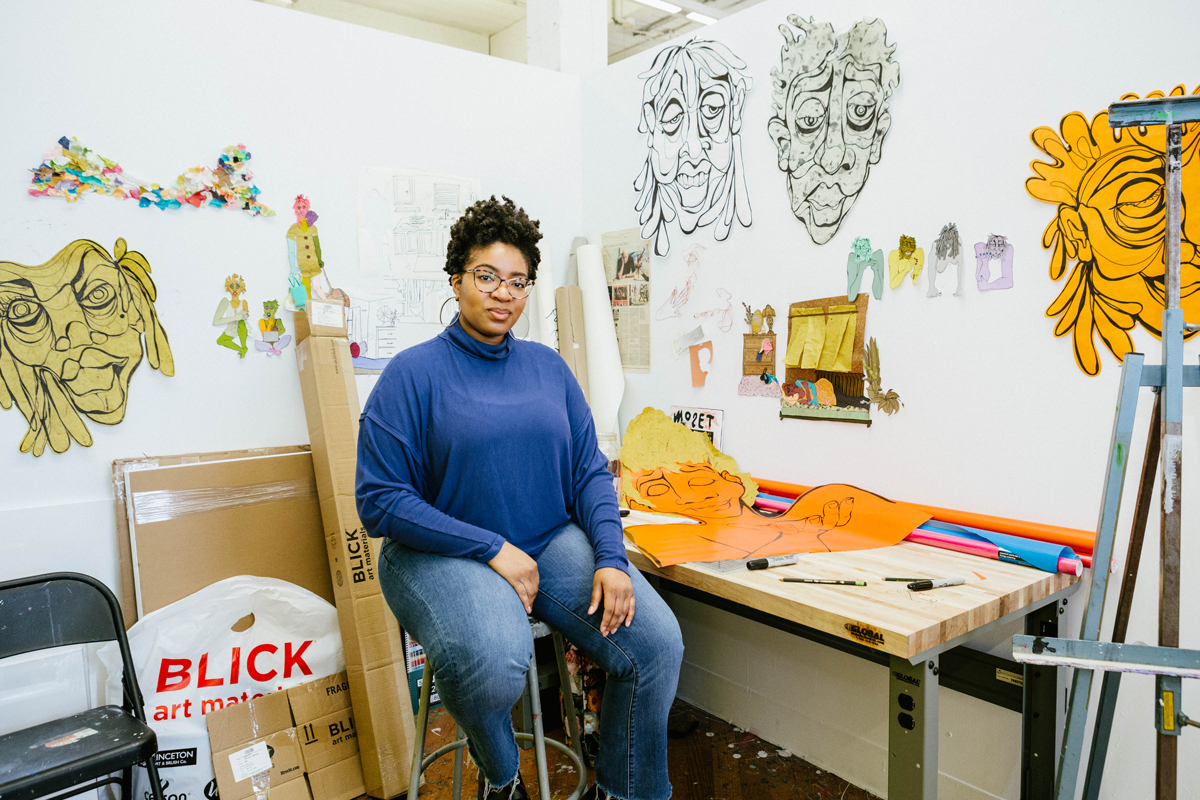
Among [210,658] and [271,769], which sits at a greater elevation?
[210,658]

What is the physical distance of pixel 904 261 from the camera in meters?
1.94

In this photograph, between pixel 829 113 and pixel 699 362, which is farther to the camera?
pixel 699 362

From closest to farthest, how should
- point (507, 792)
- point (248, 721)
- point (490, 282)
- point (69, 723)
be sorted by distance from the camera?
point (507, 792) < point (490, 282) < point (69, 723) < point (248, 721)

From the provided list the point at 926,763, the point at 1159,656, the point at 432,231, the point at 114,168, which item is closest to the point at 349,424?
the point at 432,231

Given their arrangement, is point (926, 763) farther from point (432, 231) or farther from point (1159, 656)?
point (432, 231)

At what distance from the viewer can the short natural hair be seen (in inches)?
62.7

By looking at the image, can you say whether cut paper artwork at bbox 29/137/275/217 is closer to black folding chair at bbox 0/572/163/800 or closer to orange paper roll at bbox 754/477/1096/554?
black folding chair at bbox 0/572/163/800

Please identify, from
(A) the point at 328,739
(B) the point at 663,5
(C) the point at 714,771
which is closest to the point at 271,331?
(A) the point at 328,739

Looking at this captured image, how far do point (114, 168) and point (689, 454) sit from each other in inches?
74.7

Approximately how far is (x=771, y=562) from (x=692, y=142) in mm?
1534

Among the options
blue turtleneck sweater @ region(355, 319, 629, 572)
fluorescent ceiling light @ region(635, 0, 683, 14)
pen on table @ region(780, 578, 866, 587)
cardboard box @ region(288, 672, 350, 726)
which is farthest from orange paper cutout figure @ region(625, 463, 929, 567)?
fluorescent ceiling light @ region(635, 0, 683, 14)

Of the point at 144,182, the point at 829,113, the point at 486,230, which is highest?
the point at 829,113

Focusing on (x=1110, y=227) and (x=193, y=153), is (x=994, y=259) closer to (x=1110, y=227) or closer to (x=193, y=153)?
(x=1110, y=227)

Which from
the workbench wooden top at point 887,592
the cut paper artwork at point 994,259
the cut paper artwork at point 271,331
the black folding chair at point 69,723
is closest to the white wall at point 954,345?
the cut paper artwork at point 994,259
